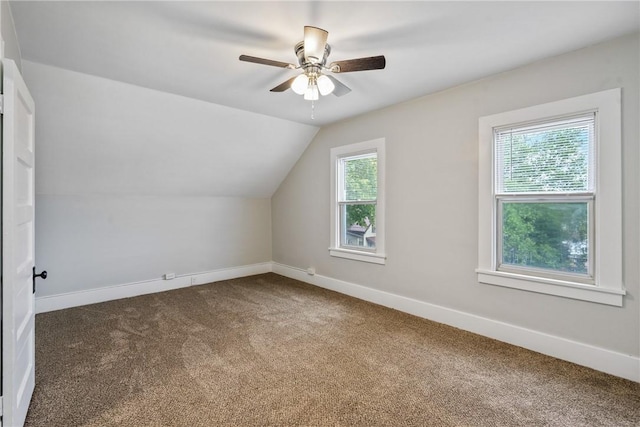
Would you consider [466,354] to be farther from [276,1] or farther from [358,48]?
[276,1]

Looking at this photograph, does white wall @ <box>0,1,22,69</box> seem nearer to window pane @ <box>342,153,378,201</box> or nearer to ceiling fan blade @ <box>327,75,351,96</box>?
ceiling fan blade @ <box>327,75,351,96</box>

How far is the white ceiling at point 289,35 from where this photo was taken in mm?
1858

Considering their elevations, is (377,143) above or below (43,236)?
above

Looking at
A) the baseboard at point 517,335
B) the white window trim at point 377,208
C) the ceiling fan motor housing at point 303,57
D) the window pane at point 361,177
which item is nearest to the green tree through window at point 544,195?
the baseboard at point 517,335

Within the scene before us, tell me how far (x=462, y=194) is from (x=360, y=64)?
175cm

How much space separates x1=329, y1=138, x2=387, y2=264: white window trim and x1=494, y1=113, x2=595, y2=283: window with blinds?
50.3 inches

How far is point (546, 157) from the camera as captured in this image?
2594mm

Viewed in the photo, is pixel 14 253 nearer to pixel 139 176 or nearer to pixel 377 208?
pixel 139 176

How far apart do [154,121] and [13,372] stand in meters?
2.65

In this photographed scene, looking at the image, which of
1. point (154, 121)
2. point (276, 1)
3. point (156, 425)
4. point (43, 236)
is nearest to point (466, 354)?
point (156, 425)

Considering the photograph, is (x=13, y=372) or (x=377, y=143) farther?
(x=377, y=143)

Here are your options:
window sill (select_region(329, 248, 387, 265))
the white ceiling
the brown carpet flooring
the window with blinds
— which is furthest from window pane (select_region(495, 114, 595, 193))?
window sill (select_region(329, 248, 387, 265))

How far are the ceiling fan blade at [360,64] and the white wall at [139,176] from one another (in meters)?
2.00

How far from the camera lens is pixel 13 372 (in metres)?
1.54
